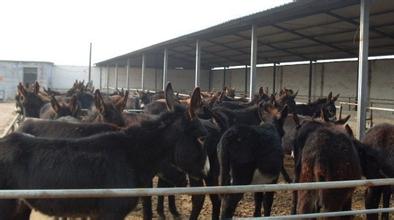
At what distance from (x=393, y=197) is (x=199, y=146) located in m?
5.41

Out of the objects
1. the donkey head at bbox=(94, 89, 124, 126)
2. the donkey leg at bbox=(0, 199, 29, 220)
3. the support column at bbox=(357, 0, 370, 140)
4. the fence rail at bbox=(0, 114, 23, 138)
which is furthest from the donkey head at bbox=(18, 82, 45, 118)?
the support column at bbox=(357, 0, 370, 140)

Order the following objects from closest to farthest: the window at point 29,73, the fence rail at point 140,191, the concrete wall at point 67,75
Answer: the fence rail at point 140,191 < the window at point 29,73 < the concrete wall at point 67,75

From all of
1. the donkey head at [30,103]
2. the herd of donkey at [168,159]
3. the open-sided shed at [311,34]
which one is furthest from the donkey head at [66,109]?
the open-sided shed at [311,34]

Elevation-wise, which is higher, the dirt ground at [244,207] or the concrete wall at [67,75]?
the concrete wall at [67,75]

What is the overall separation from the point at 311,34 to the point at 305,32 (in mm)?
554

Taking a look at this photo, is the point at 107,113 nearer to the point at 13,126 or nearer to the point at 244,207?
the point at 244,207

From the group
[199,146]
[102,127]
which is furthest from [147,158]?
[102,127]

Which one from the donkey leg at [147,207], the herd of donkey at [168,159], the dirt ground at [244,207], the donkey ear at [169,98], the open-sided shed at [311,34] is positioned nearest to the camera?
the herd of donkey at [168,159]

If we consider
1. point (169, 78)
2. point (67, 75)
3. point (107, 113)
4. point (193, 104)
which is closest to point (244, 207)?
point (107, 113)

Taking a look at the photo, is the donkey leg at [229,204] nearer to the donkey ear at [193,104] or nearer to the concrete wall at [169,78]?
the donkey ear at [193,104]

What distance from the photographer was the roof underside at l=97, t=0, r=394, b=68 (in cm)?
1254

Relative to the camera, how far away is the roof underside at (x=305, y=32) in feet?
41.1

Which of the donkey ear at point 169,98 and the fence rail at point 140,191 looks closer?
the fence rail at point 140,191

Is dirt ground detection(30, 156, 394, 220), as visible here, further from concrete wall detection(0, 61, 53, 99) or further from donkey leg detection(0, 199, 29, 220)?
concrete wall detection(0, 61, 53, 99)
